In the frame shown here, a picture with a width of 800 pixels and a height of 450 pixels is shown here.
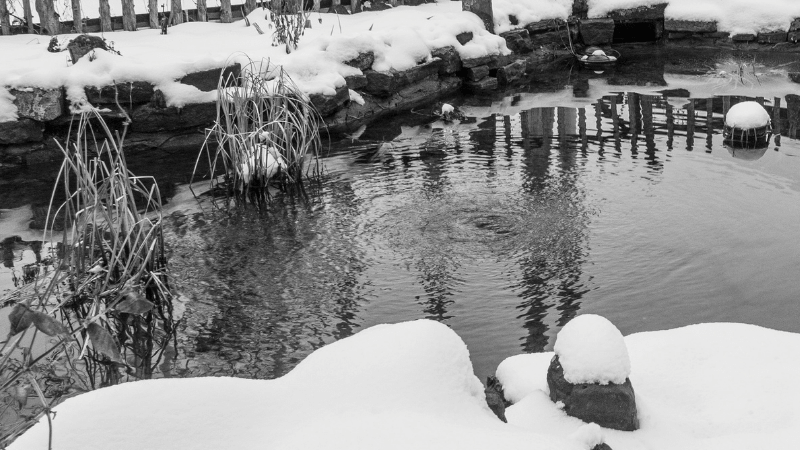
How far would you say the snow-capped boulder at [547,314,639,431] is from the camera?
2.98 meters

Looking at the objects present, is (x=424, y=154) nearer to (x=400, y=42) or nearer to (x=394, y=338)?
(x=400, y=42)

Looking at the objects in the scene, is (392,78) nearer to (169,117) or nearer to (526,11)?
(169,117)

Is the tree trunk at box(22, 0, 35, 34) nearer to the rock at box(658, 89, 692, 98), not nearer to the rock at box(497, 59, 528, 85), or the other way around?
the rock at box(497, 59, 528, 85)

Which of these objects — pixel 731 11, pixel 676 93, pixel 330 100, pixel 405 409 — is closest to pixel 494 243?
pixel 405 409

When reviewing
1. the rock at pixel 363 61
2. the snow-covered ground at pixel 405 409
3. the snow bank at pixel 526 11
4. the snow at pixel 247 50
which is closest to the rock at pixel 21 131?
the snow at pixel 247 50

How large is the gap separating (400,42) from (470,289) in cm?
609

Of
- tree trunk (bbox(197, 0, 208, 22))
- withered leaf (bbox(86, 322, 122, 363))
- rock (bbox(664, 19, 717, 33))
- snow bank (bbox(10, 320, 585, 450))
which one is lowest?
snow bank (bbox(10, 320, 585, 450))

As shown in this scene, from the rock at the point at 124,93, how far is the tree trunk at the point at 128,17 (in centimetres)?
284

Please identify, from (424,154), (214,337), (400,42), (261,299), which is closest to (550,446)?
(214,337)

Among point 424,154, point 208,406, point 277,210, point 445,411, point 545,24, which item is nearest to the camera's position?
point 208,406

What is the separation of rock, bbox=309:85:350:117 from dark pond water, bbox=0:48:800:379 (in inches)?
21.6

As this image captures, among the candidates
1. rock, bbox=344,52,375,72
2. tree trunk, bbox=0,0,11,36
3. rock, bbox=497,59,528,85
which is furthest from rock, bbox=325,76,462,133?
tree trunk, bbox=0,0,11,36

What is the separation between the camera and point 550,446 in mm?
2156

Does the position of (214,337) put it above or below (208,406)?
below
